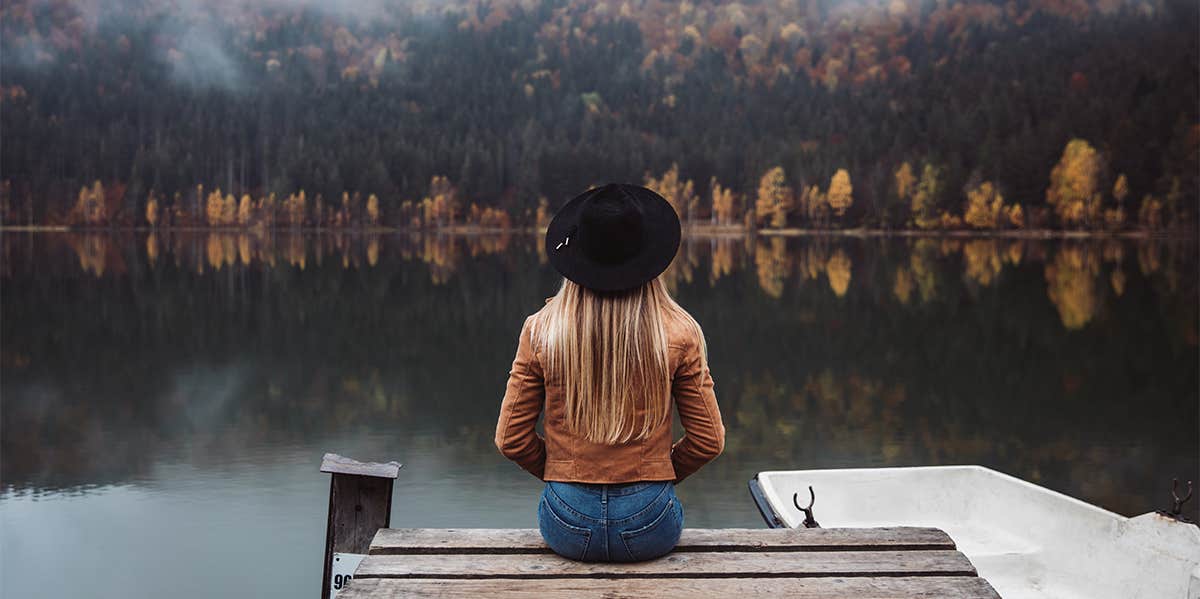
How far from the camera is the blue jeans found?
11.1ft

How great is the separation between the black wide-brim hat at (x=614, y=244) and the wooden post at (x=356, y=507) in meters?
1.88

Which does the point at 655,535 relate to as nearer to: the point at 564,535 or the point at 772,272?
the point at 564,535

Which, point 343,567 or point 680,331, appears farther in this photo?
point 343,567

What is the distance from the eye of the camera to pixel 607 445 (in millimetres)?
3357

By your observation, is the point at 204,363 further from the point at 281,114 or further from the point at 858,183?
the point at 281,114

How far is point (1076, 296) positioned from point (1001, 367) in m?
13.8

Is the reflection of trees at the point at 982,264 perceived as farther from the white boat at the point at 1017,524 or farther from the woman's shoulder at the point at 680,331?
the woman's shoulder at the point at 680,331


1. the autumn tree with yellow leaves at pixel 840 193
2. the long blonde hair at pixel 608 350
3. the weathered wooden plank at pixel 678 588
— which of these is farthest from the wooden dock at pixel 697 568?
the autumn tree with yellow leaves at pixel 840 193

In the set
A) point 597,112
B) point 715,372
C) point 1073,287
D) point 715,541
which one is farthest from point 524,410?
point 597,112

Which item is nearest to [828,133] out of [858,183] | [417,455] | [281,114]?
[858,183]

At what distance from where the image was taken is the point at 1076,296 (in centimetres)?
3152

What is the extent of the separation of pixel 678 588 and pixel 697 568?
0.16m

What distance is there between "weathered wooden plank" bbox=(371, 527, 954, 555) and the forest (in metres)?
93.5

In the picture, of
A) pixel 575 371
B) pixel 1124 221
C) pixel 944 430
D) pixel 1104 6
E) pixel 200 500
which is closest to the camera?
pixel 575 371
